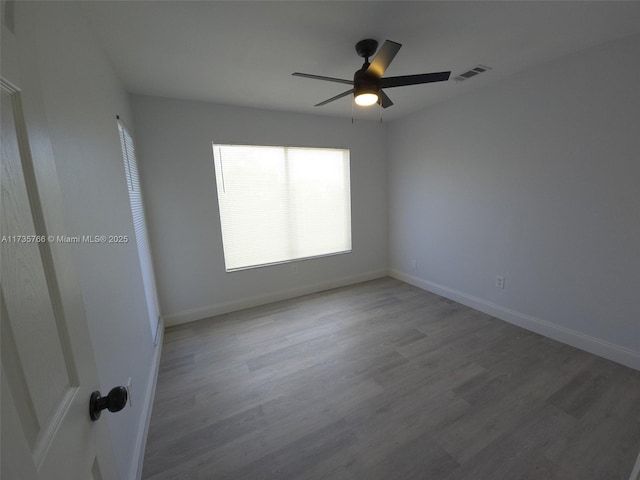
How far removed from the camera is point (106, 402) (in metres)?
0.69

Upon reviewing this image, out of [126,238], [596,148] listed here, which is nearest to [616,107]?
[596,148]

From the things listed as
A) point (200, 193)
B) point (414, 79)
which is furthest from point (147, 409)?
point (414, 79)

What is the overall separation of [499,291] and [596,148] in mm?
1554

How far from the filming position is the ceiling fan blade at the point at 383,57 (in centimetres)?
155

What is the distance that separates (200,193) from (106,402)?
2654 mm

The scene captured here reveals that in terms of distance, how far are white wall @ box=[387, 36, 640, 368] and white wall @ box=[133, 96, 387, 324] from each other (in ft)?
4.91

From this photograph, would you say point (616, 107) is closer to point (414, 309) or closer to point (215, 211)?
point (414, 309)

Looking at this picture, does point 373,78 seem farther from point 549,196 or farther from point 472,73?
point 549,196

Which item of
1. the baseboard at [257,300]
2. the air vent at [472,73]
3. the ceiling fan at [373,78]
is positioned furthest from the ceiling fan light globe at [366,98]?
the baseboard at [257,300]

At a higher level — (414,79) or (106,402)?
(414,79)

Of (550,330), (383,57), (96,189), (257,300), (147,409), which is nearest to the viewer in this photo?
(96,189)

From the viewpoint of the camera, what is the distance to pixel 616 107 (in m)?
2.00

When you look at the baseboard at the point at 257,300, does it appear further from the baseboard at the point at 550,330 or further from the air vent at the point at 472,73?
the air vent at the point at 472,73

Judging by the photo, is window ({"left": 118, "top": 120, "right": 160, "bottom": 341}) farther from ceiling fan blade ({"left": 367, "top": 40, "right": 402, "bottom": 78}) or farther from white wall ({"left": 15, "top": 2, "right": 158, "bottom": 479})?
ceiling fan blade ({"left": 367, "top": 40, "right": 402, "bottom": 78})
